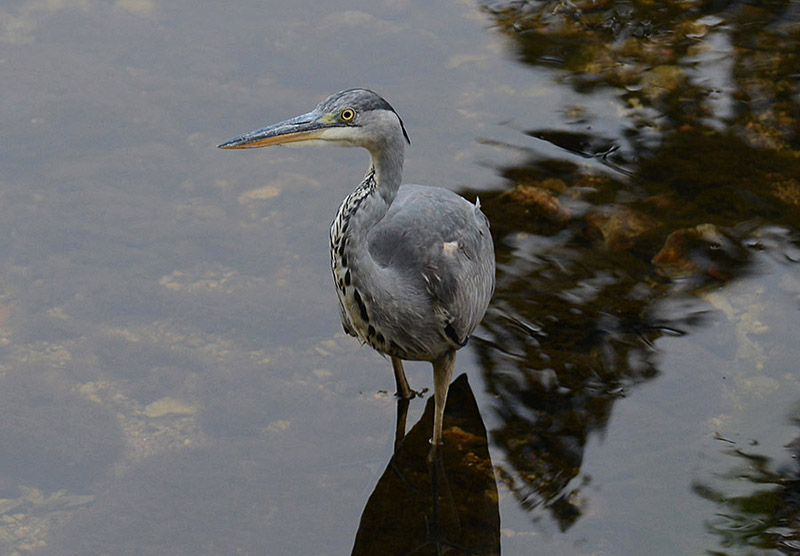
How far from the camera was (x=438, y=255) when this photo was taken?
175 inches

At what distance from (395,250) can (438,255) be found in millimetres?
189

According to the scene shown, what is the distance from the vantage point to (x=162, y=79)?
7.30 m

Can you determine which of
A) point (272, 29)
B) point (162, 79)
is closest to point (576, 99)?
point (272, 29)

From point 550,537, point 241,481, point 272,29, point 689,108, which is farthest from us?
point 272,29

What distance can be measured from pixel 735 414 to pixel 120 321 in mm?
3160

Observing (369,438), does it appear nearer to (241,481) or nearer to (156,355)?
(241,481)

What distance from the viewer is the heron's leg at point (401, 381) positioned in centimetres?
488

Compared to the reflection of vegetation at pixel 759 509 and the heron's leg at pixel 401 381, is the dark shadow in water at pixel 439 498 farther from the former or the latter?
the reflection of vegetation at pixel 759 509

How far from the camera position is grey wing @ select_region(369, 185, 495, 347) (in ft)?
14.4

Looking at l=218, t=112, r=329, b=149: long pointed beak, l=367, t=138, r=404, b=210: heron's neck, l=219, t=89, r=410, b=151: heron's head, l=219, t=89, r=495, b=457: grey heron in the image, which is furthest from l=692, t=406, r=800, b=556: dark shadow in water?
l=218, t=112, r=329, b=149: long pointed beak

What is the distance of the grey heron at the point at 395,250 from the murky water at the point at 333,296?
1.67 ft

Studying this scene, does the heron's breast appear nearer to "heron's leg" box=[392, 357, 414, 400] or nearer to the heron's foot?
"heron's leg" box=[392, 357, 414, 400]

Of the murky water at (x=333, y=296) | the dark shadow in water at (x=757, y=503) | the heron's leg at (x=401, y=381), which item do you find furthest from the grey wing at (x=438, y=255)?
the dark shadow in water at (x=757, y=503)

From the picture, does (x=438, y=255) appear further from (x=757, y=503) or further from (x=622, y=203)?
(x=622, y=203)
